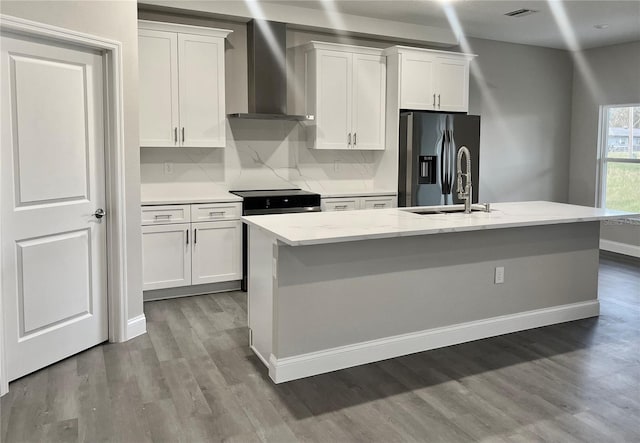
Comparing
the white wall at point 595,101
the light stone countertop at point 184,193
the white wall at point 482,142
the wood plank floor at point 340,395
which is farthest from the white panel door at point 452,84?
the wood plank floor at point 340,395

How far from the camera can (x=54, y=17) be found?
10.0 feet

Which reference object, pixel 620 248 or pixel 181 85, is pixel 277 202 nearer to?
pixel 181 85

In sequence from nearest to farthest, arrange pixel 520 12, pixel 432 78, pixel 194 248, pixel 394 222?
pixel 394 222 < pixel 194 248 < pixel 520 12 < pixel 432 78

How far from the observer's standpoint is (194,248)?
15.3 ft

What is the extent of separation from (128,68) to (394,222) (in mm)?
1973

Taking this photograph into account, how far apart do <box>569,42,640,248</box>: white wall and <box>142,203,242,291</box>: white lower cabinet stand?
4837 millimetres

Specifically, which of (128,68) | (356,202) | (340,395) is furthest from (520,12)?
(340,395)

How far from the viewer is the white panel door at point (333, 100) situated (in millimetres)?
5316

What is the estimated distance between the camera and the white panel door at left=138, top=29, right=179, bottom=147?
4.55 meters

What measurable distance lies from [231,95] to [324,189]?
4.41 ft

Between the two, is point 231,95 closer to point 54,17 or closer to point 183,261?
point 183,261

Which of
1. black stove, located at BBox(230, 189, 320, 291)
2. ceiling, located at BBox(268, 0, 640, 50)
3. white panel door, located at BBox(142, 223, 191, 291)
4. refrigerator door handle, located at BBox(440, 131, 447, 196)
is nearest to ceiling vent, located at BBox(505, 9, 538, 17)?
ceiling, located at BBox(268, 0, 640, 50)

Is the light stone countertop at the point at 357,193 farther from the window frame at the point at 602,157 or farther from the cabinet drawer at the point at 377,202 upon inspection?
the window frame at the point at 602,157

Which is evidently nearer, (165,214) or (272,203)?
(165,214)
